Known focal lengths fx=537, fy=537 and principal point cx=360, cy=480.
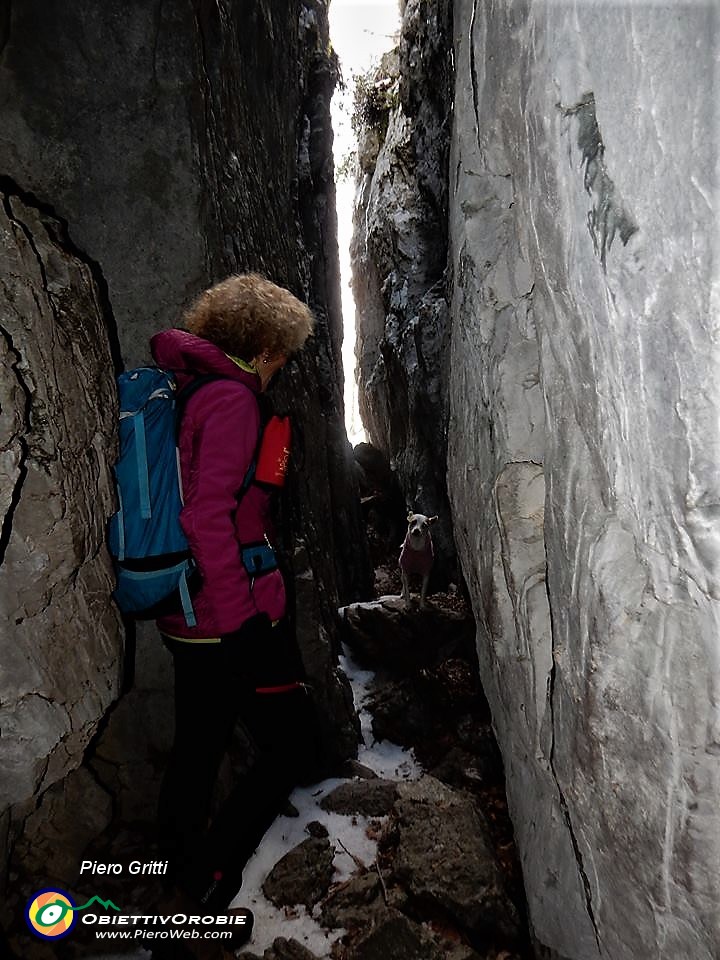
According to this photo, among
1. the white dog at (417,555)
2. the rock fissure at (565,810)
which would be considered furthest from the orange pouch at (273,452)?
the white dog at (417,555)

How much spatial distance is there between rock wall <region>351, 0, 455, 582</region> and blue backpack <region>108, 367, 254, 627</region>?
6.44m

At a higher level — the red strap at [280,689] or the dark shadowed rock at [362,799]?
the red strap at [280,689]

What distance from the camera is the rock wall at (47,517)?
6.03 ft

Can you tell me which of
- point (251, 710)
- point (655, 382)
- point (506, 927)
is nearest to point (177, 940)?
point (251, 710)

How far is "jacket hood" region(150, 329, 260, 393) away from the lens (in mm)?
2102

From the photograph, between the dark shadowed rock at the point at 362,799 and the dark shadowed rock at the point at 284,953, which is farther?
the dark shadowed rock at the point at 362,799

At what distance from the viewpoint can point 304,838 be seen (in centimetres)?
317

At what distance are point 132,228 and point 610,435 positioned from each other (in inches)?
112

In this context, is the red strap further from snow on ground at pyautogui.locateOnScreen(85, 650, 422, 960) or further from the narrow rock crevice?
the narrow rock crevice

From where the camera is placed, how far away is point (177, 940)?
2258 millimetres

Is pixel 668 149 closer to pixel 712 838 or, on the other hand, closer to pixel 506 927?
pixel 712 838

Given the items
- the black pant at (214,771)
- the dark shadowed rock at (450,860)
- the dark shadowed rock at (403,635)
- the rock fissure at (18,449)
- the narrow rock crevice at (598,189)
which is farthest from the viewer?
the dark shadowed rock at (403,635)

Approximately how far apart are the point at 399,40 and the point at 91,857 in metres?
11.9

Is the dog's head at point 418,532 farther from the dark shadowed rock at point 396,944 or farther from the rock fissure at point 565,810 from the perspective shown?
the rock fissure at point 565,810
